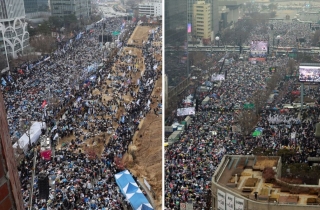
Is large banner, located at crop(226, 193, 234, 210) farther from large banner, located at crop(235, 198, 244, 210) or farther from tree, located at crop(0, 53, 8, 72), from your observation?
tree, located at crop(0, 53, 8, 72)

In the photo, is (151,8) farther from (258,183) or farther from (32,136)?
(258,183)

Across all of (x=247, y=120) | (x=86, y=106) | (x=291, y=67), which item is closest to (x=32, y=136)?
(x=86, y=106)

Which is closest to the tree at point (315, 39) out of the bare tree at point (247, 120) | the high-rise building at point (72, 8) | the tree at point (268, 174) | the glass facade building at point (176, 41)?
the bare tree at point (247, 120)

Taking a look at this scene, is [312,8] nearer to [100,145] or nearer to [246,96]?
[246,96]

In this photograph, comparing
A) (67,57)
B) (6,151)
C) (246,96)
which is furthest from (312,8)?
(6,151)

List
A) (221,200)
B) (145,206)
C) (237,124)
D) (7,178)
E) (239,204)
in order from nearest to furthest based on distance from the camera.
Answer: (7,178), (239,204), (221,200), (145,206), (237,124)

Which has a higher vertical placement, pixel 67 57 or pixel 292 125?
pixel 67 57
